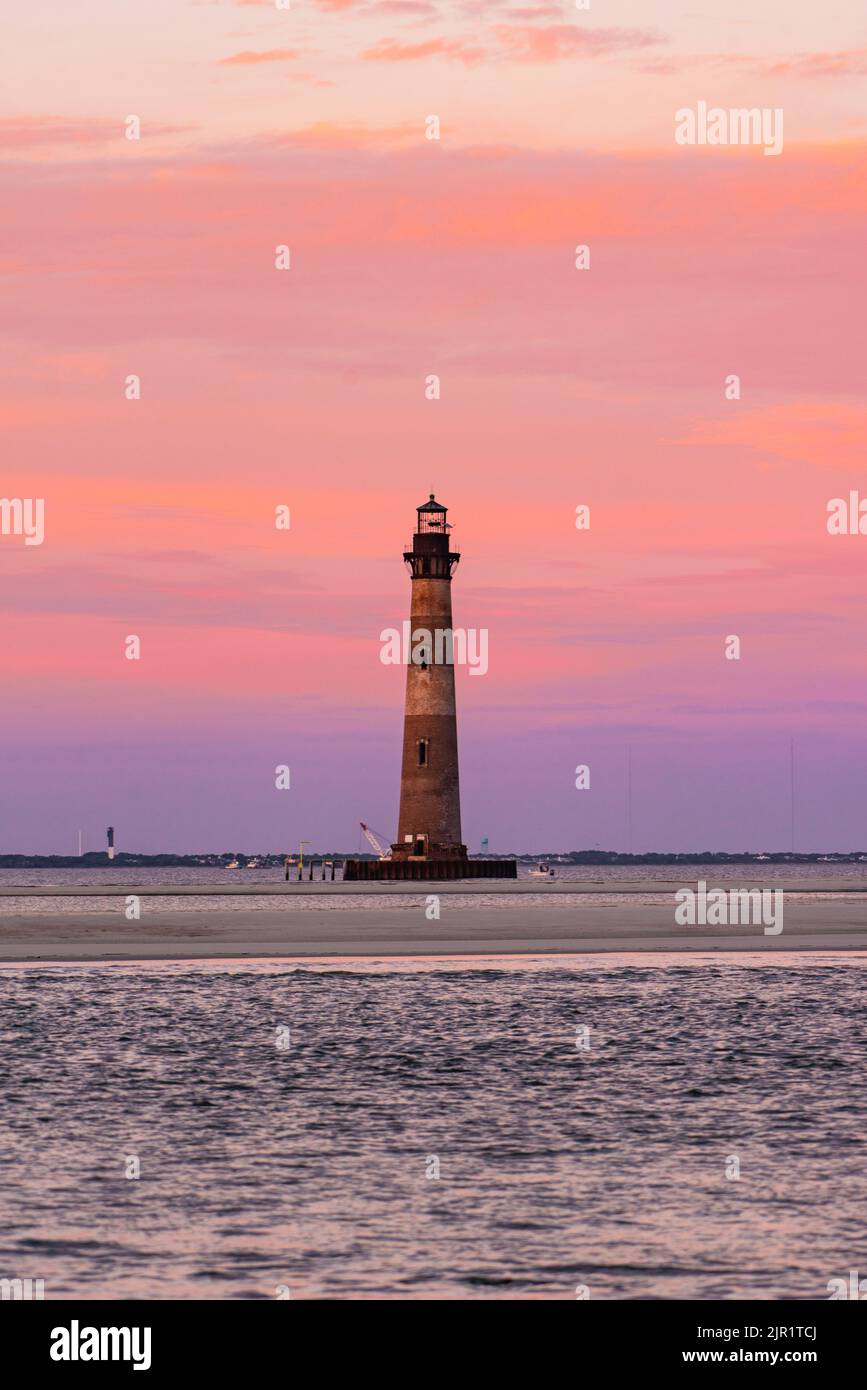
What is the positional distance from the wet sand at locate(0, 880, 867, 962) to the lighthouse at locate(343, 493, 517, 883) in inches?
1184

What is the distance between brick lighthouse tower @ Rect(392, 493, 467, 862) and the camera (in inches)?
4370

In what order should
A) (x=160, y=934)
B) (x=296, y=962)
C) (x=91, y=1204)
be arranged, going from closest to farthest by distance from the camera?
(x=91, y=1204) → (x=296, y=962) → (x=160, y=934)

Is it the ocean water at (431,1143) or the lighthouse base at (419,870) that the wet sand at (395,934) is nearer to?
the ocean water at (431,1143)

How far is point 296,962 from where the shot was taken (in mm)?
50469

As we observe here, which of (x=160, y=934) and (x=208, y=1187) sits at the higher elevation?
(x=160, y=934)

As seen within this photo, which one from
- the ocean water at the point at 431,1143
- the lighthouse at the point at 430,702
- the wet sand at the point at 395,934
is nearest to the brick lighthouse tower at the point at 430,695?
the lighthouse at the point at 430,702

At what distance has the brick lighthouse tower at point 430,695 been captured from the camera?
364 ft

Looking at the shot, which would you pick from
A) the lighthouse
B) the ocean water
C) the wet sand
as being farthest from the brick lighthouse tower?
the ocean water

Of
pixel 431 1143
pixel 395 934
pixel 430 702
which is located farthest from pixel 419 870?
pixel 431 1143

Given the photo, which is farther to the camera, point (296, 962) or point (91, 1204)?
point (296, 962)
